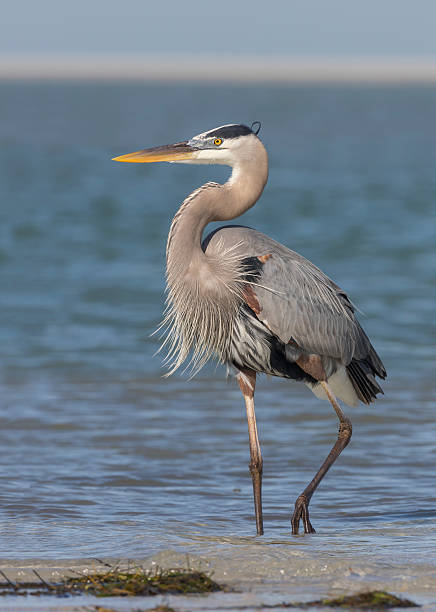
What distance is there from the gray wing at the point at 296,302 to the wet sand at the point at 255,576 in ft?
4.46

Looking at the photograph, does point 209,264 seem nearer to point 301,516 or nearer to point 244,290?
point 244,290

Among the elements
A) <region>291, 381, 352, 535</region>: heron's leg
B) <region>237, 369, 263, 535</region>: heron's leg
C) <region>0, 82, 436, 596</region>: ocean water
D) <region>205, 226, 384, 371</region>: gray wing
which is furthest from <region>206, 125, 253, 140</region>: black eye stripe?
<region>0, 82, 436, 596</region>: ocean water

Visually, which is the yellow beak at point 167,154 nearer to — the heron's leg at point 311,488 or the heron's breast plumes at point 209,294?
the heron's breast plumes at point 209,294

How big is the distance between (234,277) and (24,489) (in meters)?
2.11

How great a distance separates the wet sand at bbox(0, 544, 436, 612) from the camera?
524cm

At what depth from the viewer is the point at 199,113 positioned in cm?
8300

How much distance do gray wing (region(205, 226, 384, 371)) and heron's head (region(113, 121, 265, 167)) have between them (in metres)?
0.42

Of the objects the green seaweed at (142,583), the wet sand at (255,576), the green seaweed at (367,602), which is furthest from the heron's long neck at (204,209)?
the green seaweed at (367,602)

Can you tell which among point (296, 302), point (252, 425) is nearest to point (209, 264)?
point (296, 302)

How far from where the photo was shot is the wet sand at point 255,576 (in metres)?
5.24

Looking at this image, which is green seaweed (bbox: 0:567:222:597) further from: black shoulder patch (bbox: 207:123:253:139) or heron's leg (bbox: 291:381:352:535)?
black shoulder patch (bbox: 207:123:253:139)

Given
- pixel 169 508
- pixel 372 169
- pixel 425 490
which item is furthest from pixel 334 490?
pixel 372 169

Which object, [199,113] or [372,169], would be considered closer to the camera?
[372,169]

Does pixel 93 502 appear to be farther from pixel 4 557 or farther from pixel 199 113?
pixel 199 113
